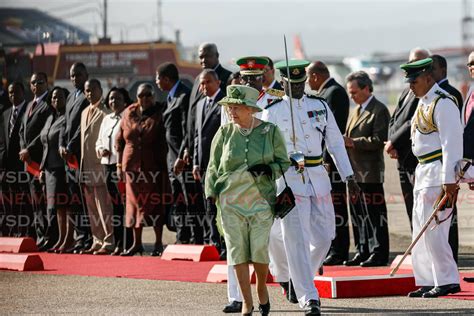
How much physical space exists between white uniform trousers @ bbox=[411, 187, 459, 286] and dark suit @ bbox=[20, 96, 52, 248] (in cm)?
692

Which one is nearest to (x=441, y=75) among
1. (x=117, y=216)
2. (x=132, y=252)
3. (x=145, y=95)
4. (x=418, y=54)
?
(x=418, y=54)

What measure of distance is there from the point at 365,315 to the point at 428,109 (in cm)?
194

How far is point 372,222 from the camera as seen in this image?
1359 cm

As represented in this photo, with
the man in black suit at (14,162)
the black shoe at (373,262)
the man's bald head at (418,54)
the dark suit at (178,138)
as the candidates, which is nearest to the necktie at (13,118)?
the man in black suit at (14,162)

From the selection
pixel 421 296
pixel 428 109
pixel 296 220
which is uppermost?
pixel 428 109

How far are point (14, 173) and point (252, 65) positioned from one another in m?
7.49

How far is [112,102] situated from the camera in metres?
15.8

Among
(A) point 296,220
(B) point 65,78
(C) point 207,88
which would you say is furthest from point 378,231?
(B) point 65,78

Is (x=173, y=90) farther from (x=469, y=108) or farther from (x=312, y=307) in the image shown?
(x=312, y=307)

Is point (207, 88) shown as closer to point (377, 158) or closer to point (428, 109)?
point (377, 158)

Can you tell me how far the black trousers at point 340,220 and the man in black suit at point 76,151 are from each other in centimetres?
356

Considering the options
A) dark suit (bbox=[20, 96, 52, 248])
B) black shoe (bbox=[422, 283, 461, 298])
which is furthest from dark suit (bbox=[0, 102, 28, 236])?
black shoe (bbox=[422, 283, 461, 298])

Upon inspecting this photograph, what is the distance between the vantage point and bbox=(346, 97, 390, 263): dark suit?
1350 centimetres

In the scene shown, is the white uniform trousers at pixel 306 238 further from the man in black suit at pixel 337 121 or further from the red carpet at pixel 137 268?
the man in black suit at pixel 337 121
